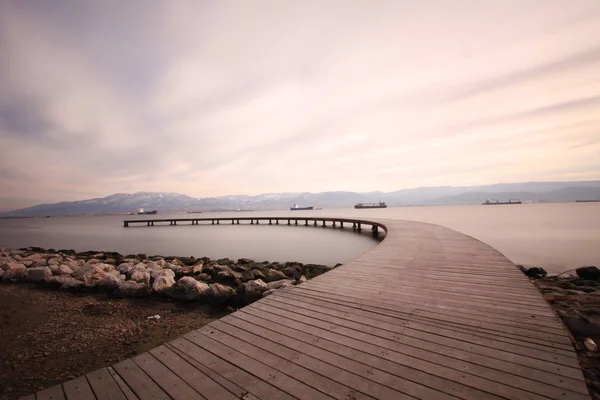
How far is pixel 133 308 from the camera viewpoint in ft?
23.8

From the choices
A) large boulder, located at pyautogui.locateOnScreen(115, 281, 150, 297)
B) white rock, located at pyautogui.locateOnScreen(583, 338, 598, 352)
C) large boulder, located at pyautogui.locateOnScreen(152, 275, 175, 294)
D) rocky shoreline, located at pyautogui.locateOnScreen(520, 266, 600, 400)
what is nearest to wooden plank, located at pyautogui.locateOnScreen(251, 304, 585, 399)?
rocky shoreline, located at pyautogui.locateOnScreen(520, 266, 600, 400)

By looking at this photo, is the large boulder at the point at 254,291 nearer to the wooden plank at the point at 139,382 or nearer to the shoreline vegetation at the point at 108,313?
the shoreline vegetation at the point at 108,313

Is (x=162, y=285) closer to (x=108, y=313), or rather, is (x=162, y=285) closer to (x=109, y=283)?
(x=108, y=313)

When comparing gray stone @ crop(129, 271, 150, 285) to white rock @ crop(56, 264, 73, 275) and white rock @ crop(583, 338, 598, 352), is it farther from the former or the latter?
white rock @ crop(583, 338, 598, 352)

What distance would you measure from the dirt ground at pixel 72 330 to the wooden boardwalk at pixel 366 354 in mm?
2869

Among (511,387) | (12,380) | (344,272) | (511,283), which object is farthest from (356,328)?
(12,380)

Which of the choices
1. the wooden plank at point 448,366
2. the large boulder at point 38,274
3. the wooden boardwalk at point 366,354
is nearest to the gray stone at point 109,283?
the large boulder at point 38,274

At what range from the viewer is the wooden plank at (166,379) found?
2.29m

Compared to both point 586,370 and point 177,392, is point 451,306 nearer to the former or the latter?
point 586,370

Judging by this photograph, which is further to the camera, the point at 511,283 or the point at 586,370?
the point at 511,283

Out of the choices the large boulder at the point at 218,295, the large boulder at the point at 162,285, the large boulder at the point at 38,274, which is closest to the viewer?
the large boulder at the point at 218,295

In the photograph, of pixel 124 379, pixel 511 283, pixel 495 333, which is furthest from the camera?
pixel 511 283

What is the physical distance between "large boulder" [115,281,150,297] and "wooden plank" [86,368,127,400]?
603cm

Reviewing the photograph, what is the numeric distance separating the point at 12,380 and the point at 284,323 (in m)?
4.57
